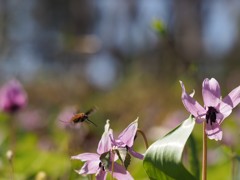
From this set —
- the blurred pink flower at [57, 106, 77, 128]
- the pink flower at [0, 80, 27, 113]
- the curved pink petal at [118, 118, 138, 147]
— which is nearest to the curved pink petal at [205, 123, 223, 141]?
the curved pink petal at [118, 118, 138, 147]

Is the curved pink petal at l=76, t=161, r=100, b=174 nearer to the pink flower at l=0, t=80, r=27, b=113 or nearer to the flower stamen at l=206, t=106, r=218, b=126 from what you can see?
the flower stamen at l=206, t=106, r=218, b=126

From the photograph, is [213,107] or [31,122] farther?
[31,122]

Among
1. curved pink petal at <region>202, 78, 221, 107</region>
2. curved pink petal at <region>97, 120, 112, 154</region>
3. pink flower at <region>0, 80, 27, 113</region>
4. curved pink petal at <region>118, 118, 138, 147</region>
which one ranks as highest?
pink flower at <region>0, 80, 27, 113</region>

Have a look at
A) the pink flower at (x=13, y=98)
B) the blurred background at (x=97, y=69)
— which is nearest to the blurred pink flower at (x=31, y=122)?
the blurred background at (x=97, y=69)

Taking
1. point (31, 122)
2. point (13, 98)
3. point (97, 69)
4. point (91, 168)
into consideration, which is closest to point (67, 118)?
point (13, 98)

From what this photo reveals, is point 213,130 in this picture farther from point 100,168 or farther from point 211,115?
point 100,168
